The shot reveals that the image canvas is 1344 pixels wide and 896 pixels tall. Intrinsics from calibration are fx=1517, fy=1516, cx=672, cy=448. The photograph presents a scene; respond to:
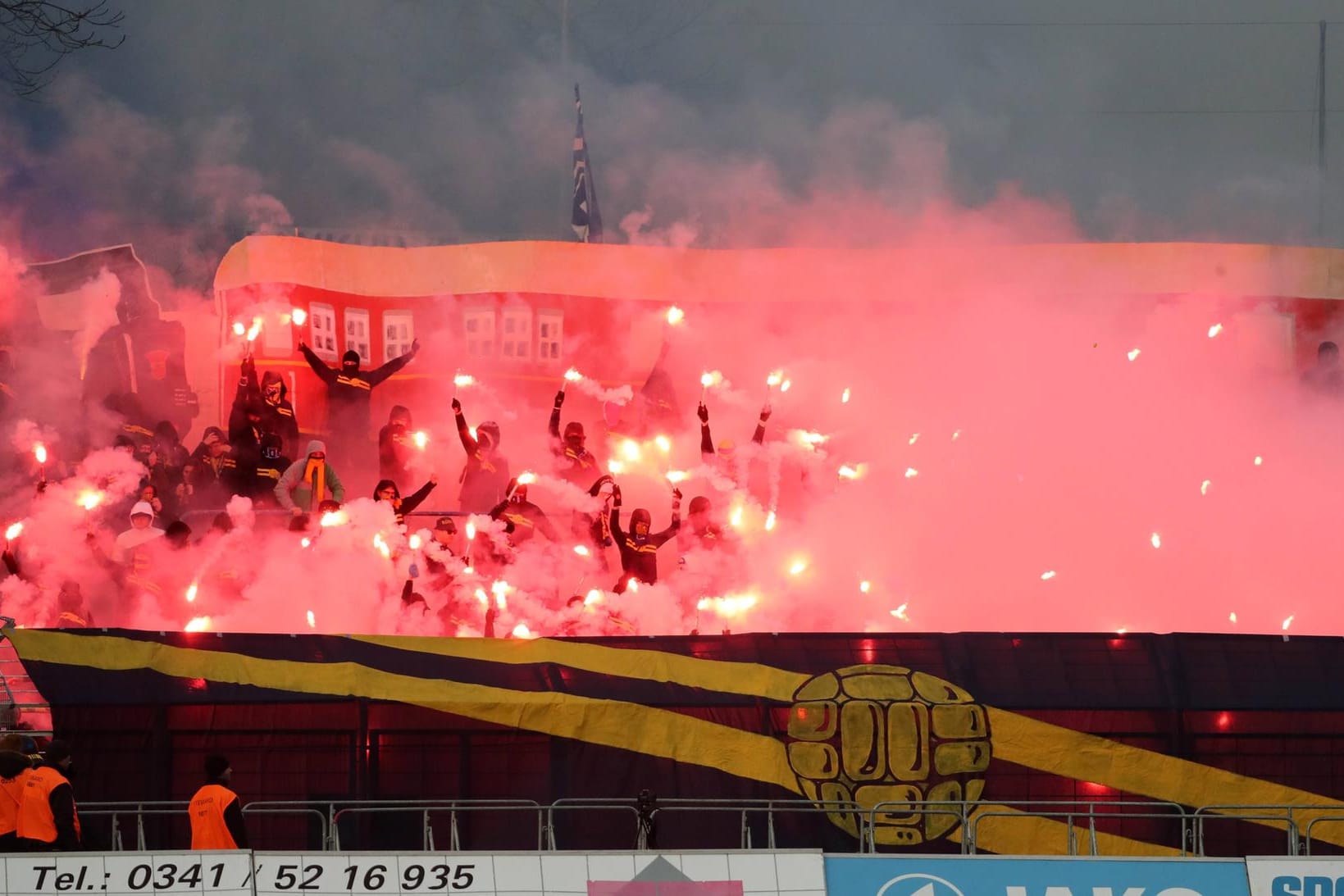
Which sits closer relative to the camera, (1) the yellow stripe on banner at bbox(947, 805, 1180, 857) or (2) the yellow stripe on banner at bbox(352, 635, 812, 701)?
(1) the yellow stripe on banner at bbox(947, 805, 1180, 857)

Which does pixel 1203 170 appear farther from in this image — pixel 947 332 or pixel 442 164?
pixel 442 164

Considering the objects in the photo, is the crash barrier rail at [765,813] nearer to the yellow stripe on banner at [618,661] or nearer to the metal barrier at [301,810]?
the metal barrier at [301,810]

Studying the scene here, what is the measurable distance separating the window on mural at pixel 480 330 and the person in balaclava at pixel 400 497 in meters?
2.08

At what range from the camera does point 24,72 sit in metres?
19.8

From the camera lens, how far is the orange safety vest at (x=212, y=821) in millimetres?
8391

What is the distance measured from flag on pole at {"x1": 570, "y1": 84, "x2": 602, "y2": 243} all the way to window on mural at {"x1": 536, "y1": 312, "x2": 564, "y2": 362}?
1379mm

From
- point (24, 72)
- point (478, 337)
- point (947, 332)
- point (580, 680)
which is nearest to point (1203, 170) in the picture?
point (947, 332)

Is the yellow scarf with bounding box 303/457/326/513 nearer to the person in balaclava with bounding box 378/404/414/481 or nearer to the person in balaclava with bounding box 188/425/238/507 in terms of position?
the person in balaclava with bounding box 188/425/238/507

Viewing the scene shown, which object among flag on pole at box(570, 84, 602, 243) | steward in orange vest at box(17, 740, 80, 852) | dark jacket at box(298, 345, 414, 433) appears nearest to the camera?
steward in orange vest at box(17, 740, 80, 852)

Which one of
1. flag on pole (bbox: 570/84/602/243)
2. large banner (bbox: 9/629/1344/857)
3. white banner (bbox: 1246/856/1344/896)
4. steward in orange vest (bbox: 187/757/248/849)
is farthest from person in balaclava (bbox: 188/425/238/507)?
white banner (bbox: 1246/856/1344/896)

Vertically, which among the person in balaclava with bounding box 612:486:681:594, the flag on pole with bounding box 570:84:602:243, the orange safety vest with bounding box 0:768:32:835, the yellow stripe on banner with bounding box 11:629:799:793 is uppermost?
the flag on pole with bounding box 570:84:602:243

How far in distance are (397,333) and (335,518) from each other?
3.76m

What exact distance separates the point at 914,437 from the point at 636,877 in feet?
39.5

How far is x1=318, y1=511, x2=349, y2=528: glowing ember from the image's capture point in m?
16.3
